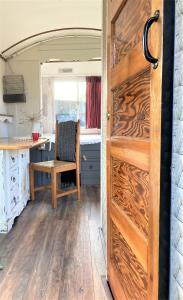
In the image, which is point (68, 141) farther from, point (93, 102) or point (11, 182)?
point (93, 102)

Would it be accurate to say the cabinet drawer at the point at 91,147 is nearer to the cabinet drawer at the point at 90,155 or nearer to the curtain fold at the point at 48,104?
the cabinet drawer at the point at 90,155

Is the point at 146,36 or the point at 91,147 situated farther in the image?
the point at 91,147

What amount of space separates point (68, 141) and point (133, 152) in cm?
244

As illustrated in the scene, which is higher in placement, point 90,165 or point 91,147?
point 91,147

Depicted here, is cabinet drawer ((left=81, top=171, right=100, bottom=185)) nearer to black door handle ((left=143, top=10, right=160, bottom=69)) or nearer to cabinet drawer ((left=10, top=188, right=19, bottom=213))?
cabinet drawer ((left=10, top=188, right=19, bottom=213))

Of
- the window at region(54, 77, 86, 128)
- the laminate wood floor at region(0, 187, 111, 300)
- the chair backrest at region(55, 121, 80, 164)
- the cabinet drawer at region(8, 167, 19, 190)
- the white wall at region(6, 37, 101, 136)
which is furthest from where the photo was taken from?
the window at region(54, 77, 86, 128)

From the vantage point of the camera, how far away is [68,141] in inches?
137

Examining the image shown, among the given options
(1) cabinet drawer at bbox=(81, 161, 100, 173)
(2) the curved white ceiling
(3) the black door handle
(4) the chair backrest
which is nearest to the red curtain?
(1) cabinet drawer at bbox=(81, 161, 100, 173)

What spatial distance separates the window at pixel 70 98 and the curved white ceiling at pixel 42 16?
1750 mm

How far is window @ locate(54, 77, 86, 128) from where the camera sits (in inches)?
212

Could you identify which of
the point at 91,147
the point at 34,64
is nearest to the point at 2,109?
the point at 34,64

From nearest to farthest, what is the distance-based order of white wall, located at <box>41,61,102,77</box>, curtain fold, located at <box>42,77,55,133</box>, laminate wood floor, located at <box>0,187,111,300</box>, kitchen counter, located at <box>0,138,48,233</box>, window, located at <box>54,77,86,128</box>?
laminate wood floor, located at <box>0,187,111,300</box>
kitchen counter, located at <box>0,138,48,233</box>
white wall, located at <box>41,61,102,77</box>
curtain fold, located at <box>42,77,55,133</box>
window, located at <box>54,77,86,128</box>

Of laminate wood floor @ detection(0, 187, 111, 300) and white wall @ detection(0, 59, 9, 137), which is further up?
→ white wall @ detection(0, 59, 9, 137)

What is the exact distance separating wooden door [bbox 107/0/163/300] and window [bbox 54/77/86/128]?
3903 mm
